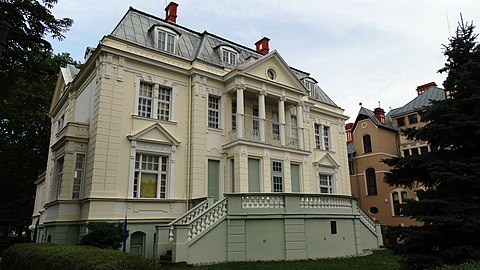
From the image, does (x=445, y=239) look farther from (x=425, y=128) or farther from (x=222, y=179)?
(x=222, y=179)

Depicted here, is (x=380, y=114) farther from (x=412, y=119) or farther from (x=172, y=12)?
(x=172, y=12)

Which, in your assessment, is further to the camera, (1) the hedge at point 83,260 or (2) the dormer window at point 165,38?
(2) the dormer window at point 165,38

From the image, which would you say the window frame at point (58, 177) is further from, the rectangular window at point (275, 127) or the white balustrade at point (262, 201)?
the rectangular window at point (275, 127)

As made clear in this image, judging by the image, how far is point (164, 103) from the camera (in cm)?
1914

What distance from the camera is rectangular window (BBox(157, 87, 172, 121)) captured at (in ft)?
62.0

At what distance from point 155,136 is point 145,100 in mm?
2093

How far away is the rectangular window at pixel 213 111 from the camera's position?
20609 millimetres

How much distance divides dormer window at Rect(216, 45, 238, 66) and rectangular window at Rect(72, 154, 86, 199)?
10401 millimetres

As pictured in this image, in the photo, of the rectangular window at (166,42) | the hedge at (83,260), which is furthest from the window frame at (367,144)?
the hedge at (83,260)

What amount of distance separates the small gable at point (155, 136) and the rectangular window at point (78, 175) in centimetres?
271

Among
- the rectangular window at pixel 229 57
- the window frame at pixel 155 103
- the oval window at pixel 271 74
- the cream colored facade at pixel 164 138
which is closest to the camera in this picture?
the cream colored facade at pixel 164 138

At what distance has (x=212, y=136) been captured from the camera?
20.1 meters

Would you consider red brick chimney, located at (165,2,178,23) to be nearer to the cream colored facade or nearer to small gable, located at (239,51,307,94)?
the cream colored facade

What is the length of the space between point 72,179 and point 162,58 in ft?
25.3
